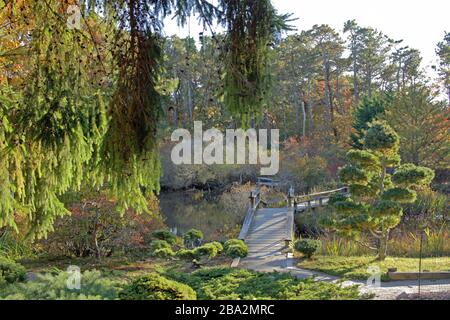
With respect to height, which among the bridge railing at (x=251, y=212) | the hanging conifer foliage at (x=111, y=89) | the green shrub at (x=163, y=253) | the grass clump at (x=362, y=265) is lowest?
the green shrub at (x=163, y=253)

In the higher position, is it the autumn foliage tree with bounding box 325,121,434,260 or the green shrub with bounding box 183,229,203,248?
the autumn foliage tree with bounding box 325,121,434,260

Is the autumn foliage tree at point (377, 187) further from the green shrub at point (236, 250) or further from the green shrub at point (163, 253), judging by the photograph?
the green shrub at point (163, 253)

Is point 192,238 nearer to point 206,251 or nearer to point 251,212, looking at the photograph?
point 206,251

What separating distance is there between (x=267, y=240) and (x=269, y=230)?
0.86 meters

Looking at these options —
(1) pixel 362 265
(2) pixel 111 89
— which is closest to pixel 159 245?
(1) pixel 362 265

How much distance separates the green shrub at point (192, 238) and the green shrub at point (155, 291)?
287 inches

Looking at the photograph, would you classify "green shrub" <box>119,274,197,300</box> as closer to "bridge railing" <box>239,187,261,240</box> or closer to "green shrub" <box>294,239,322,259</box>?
"green shrub" <box>294,239,322,259</box>

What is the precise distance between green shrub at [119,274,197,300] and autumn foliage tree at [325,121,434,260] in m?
5.62

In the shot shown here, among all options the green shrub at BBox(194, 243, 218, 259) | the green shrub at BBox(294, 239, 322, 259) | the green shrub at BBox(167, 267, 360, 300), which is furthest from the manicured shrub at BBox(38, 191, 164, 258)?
the green shrub at BBox(167, 267, 360, 300)

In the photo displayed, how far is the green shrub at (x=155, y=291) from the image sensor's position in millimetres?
A: 4758

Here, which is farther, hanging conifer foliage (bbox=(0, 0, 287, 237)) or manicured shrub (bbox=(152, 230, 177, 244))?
manicured shrub (bbox=(152, 230, 177, 244))

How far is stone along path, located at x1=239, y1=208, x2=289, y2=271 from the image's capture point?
10.2m

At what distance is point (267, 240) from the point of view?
40.1ft

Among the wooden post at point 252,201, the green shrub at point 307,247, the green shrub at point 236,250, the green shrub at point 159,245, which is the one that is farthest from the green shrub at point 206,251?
the wooden post at point 252,201
